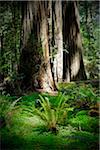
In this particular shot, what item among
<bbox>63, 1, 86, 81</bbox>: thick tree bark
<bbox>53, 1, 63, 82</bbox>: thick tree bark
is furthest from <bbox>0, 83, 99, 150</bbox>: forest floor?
<bbox>63, 1, 86, 81</bbox>: thick tree bark

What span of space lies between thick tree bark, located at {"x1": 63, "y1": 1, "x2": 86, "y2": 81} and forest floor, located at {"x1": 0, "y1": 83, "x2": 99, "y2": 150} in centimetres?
450

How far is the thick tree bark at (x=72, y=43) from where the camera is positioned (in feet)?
35.8

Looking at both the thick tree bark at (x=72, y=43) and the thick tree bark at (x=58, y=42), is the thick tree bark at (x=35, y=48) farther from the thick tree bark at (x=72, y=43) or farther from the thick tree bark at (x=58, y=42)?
the thick tree bark at (x=72, y=43)

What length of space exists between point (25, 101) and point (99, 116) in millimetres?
1550

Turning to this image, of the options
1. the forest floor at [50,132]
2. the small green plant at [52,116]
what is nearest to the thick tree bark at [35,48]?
the forest floor at [50,132]

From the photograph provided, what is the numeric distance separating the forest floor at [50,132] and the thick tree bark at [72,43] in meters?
4.50

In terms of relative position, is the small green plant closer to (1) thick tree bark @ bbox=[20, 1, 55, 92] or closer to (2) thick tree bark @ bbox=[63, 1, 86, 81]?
(1) thick tree bark @ bbox=[20, 1, 55, 92]

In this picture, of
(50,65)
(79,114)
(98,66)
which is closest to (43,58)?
(50,65)

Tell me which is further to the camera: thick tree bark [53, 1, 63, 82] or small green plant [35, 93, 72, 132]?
thick tree bark [53, 1, 63, 82]

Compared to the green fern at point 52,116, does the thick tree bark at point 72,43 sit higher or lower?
higher

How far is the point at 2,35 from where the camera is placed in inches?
375

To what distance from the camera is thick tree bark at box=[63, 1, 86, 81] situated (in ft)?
35.8

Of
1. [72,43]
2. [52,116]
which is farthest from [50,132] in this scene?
[72,43]

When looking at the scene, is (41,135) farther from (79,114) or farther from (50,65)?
(50,65)
